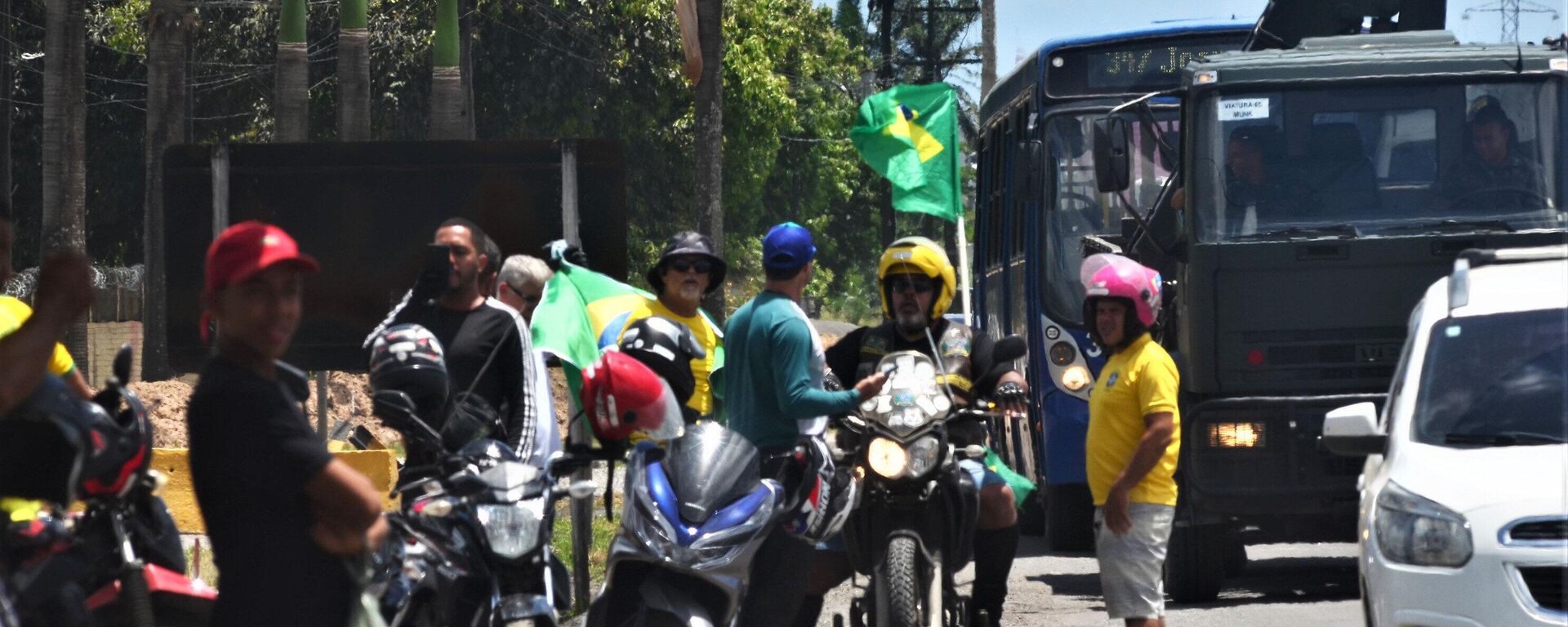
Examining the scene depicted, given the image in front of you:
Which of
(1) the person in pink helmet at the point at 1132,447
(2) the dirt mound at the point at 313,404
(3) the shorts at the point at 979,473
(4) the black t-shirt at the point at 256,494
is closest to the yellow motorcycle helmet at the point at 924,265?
(3) the shorts at the point at 979,473

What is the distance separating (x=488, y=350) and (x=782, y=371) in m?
1.04

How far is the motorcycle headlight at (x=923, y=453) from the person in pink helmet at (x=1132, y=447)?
21.1 inches

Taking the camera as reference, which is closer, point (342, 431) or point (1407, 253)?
point (342, 431)

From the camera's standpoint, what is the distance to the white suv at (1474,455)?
6.09 m

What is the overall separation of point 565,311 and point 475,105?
29.8 m

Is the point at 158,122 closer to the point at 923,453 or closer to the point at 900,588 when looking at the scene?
the point at 923,453

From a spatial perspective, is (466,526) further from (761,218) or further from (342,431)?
(761,218)

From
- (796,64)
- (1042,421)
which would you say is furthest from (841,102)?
(1042,421)

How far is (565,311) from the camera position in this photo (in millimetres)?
8859

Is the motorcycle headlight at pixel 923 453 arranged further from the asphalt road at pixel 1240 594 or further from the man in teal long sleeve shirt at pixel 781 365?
the asphalt road at pixel 1240 594

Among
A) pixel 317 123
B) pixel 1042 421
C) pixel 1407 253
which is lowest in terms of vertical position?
pixel 1042 421

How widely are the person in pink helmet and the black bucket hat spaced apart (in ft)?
5.22

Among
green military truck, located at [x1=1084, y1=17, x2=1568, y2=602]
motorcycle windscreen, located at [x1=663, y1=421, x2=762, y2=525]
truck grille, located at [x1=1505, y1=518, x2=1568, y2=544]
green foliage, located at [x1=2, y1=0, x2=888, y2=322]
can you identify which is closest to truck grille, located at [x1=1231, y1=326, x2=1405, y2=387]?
green military truck, located at [x1=1084, y1=17, x2=1568, y2=602]

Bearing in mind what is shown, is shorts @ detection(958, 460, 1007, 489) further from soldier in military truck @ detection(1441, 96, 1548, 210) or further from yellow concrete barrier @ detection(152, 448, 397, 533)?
yellow concrete barrier @ detection(152, 448, 397, 533)
